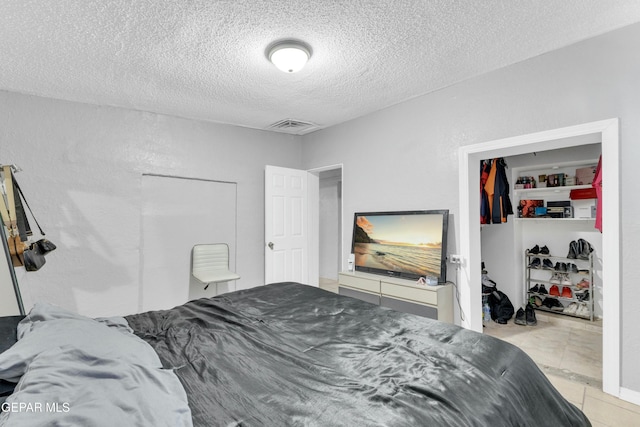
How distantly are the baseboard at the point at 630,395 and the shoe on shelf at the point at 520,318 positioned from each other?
5.24 feet

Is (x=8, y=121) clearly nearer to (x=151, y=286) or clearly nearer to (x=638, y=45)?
(x=151, y=286)

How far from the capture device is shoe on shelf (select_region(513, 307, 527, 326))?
12.3 ft

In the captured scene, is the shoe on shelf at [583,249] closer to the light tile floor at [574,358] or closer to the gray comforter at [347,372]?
the light tile floor at [574,358]

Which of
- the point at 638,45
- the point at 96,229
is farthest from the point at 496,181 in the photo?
the point at 96,229

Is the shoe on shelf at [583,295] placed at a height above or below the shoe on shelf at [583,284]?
below

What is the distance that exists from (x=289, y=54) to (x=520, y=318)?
394cm

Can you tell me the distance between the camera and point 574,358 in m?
2.84

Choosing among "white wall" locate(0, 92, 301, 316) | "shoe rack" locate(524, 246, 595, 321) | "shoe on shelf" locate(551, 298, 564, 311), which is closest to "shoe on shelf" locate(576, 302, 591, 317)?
"shoe rack" locate(524, 246, 595, 321)

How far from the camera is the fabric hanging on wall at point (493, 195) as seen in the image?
3830 millimetres

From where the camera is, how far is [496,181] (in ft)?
12.8

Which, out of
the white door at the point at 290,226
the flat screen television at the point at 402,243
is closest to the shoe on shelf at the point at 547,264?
the flat screen television at the point at 402,243

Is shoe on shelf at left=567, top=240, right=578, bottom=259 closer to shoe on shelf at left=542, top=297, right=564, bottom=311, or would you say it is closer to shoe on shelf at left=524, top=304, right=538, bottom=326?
shoe on shelf at left=542, top=297, right=564, bottom=311

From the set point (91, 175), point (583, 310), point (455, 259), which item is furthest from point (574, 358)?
point (91, 175)

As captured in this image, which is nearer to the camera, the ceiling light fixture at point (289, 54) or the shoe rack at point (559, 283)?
the ceiling light fixture at point (289, 54)
